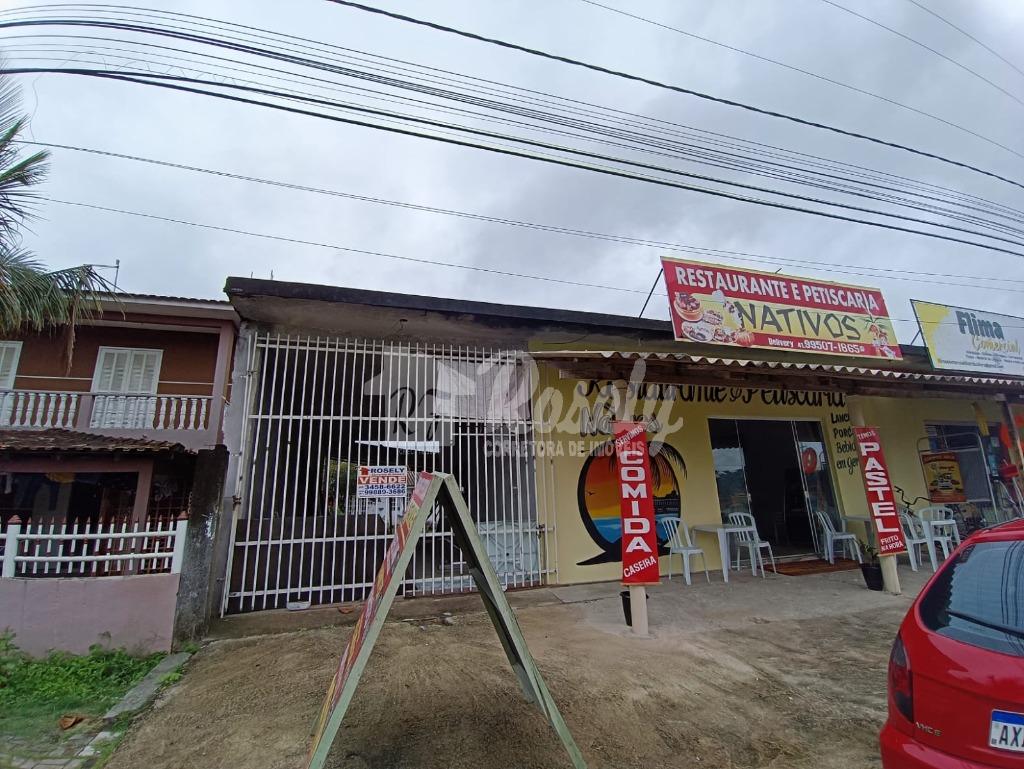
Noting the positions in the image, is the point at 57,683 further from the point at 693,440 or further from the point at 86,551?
the point at 693,440

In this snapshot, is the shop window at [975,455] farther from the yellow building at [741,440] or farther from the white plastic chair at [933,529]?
the white plastic chair at [933,529]

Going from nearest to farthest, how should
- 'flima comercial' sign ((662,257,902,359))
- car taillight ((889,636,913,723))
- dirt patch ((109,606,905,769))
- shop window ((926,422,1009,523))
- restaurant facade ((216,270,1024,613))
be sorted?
car taillight ((889,636,913,723))
dirt patch ((109,606,905,769))
restaurant facade ((216,270,1024,613))
'flima comercial' sign ((662,257,902,359))
shop window ((926,422,1009,523))

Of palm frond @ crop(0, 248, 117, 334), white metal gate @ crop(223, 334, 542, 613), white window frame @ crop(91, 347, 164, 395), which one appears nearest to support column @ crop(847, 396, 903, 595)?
white metal gate @ crop(223, 334, 542, 613)

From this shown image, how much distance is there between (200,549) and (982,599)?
5.33 metres

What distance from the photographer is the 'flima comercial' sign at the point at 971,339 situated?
8.67m

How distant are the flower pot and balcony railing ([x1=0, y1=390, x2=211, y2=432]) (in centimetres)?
1085

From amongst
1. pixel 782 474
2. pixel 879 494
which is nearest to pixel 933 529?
pixel 782 474

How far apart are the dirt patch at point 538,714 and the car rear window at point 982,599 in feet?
3.96

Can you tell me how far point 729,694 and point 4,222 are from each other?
750 centimetres

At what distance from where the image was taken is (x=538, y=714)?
9.64 ft

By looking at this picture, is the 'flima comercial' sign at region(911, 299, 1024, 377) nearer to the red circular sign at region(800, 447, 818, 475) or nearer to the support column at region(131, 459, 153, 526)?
the red circular sign at region(800, 447, 818, 475)

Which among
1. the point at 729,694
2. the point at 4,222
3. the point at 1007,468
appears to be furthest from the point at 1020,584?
the point at 1007,468

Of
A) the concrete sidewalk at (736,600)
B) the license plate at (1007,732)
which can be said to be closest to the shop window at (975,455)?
the concrete sidewalk at (736,600)

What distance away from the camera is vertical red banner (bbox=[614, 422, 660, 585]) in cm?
451
